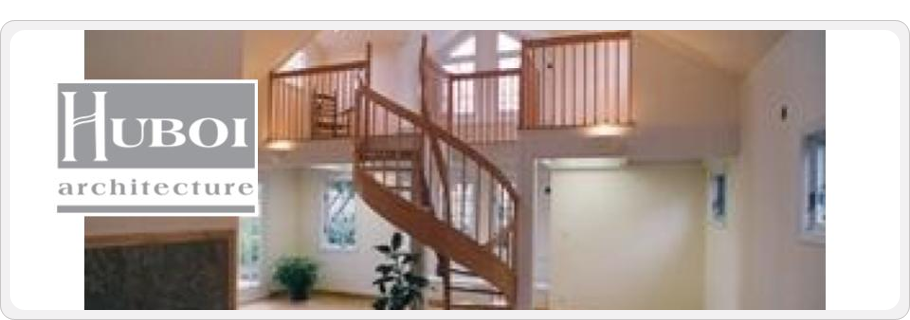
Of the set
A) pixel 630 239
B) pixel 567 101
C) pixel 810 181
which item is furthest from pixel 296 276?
pixel 810 181

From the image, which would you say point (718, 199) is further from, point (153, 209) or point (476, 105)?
point (153, 209)

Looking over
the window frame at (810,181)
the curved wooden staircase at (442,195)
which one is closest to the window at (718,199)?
the curved wooden staircase at (442,195)

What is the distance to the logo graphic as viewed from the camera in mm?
1754

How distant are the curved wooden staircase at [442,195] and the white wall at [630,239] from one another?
0.76 m

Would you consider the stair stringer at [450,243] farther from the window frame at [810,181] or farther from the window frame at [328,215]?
the window frame at [810,181]

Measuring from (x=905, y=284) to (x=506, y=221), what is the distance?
10.6ft

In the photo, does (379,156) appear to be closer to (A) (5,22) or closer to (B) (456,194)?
(B) (456,194)

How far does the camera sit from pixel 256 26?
191 cm

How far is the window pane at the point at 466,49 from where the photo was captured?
Result: 6.99 metres

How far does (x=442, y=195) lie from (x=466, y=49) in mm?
2379

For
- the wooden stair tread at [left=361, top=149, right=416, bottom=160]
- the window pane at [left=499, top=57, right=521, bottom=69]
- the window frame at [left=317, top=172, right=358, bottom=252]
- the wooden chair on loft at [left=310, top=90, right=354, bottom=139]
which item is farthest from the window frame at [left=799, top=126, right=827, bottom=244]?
the window frame at [left=317, top=172, right=358, bottom=252]

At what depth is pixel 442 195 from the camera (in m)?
5.08

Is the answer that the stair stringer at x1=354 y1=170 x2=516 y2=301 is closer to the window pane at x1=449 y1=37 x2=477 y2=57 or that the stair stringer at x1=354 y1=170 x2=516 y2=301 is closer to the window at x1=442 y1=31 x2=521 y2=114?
the window at x1=442 y1=31 x2=521 y2=114

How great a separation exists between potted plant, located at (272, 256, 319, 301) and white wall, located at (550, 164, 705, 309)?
2.50 m
